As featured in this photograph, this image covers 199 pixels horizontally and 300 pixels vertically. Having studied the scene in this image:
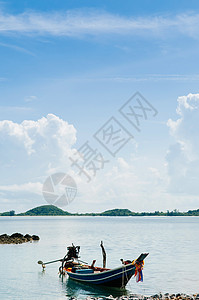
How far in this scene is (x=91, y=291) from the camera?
86.7ft

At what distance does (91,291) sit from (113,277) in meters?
2.09

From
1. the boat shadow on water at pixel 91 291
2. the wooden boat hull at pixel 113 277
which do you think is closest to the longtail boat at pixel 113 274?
the wooden boat hull at pixel 113 277

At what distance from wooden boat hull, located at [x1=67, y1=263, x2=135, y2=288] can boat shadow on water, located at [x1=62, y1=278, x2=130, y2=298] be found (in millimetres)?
309

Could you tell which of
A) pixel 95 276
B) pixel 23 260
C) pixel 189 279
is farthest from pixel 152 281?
pixel 23 260

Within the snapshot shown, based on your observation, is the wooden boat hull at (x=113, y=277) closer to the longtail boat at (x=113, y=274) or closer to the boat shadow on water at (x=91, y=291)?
the longtail boat at (x=113, y=274)

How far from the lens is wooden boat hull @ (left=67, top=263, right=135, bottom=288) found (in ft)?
81.9

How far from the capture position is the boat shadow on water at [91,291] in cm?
2542

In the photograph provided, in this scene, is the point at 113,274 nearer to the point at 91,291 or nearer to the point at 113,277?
the point at 113,277

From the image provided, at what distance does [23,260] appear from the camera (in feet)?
143

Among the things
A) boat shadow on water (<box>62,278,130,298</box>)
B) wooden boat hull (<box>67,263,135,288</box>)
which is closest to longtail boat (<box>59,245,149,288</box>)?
wooden boat hull (<box>67,263,135,288</box>)

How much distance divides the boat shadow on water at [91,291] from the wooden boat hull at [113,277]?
309mm

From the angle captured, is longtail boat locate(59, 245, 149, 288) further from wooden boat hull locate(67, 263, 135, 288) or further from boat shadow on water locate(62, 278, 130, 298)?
boat shadow on water locate(62, 278, 130, 298)

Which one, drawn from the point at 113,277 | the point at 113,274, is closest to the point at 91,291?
the point at 113,277

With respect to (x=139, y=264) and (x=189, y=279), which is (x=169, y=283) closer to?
(x=189, y=279)
